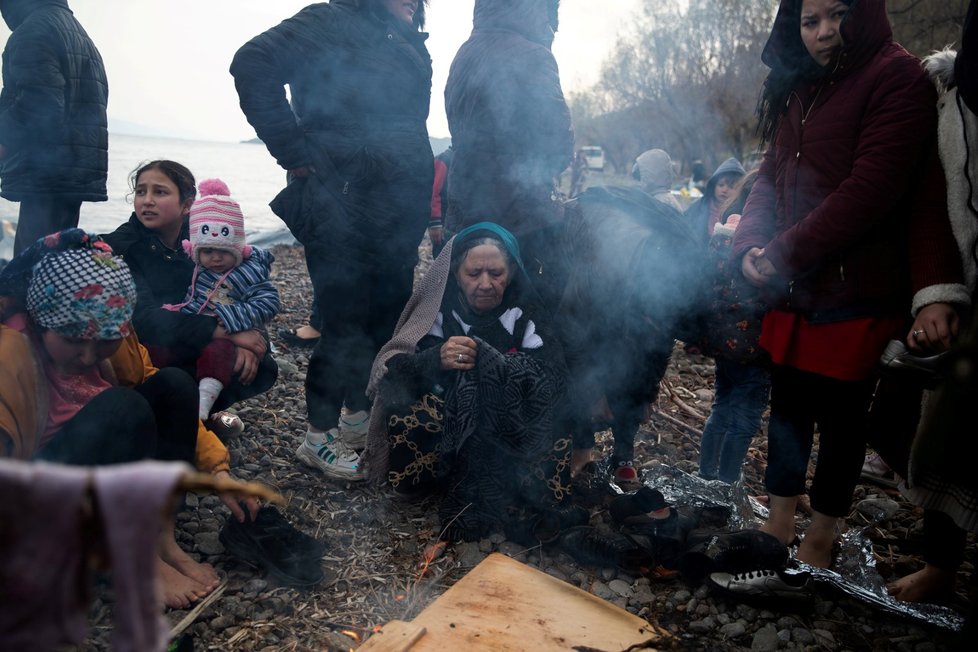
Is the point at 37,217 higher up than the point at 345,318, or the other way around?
the point at 37,217

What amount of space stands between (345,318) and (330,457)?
0.75 metres

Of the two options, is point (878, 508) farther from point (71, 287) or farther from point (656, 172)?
point (656, 172)

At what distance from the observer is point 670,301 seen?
3223mm

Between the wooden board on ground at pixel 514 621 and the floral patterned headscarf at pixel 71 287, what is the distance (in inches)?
52.2

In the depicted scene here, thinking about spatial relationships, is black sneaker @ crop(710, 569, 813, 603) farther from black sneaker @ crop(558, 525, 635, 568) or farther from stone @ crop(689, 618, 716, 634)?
black sneaker @ crop(558, 525, 635, 568)

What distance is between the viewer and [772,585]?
2428mm

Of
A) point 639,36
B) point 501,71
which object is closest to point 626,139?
point 639,36

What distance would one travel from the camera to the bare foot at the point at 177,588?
7.44ft

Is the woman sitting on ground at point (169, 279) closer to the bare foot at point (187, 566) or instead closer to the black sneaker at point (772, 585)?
the bare foot at point (187, 566)

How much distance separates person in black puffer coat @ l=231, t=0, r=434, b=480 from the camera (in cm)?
302

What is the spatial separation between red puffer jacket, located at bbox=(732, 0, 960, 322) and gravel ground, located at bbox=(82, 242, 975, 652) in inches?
47.0

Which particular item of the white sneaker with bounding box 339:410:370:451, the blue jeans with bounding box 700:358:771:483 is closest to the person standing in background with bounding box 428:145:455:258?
the white sneaker with bounding box 339:410:370:451

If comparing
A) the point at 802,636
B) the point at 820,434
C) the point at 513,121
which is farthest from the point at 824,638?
the point at 513,121

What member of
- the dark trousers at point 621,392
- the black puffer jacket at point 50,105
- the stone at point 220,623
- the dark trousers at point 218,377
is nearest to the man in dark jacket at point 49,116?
the black puffer jacket at point 50,105
